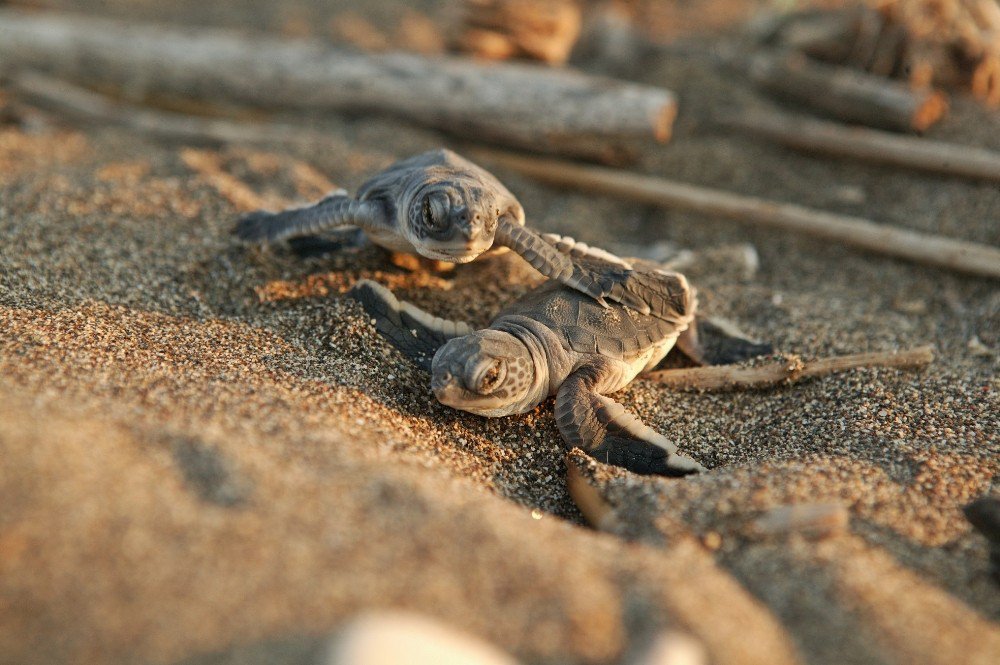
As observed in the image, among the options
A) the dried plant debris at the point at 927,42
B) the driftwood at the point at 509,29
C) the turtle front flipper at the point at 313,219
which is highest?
the dried plant debris at the point at 927,42

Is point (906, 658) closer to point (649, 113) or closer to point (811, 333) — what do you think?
point (811, 333)

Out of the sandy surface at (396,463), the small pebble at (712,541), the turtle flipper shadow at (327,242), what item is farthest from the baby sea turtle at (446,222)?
the small pebble at (712,541)

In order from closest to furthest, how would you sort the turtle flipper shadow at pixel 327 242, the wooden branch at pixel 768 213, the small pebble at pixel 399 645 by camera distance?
the small pebble at pixel 399 645
the turtle flipper shadow at pixel 327 242
the wooden branch at pixel 768 213

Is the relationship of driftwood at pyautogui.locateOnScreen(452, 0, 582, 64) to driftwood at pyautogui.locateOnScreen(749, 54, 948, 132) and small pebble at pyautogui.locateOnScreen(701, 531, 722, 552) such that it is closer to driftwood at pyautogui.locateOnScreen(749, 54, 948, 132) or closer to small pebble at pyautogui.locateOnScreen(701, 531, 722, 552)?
driftwood at pyautogui.locateOnScreen(749, 54, 948, 132)

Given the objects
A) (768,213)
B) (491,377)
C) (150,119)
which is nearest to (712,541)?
(491,377)

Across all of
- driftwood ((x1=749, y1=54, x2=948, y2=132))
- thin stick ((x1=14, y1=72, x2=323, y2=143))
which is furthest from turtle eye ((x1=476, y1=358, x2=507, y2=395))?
driftwood ((x1=749, y1=54, x2=948, y2=132))

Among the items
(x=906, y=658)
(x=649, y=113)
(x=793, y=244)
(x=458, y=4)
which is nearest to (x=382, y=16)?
(x=458, y=4)

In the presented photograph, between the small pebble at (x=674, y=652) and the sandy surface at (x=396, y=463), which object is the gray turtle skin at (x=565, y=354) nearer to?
the sandy surface at (x=396, y=463)

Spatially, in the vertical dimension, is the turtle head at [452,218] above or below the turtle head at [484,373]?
above

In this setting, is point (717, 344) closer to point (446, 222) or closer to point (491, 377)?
point (491, 377)
